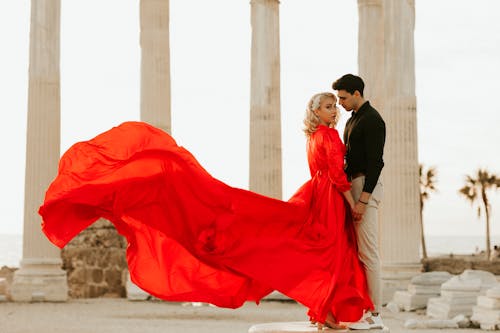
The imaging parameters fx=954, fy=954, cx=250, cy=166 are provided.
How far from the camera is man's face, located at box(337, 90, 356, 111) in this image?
65.5ft

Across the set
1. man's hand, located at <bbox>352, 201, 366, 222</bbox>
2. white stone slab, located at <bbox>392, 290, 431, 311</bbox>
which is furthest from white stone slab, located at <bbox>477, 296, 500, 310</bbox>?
Result: man's hand, located at <bbox>352, 201, 366, 222</bbox>

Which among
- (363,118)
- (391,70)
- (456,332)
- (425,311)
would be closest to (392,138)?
(391,70)

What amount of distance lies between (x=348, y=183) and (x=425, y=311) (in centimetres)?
3313

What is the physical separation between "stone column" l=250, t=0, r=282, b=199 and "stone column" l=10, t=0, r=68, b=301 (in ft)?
40.2

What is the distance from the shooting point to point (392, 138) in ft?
181

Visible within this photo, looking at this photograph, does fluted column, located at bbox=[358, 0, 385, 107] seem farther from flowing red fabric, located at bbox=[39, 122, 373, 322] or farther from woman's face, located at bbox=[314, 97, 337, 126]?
flowing red fabric, located at bbox=[39, 122, 373, 322]

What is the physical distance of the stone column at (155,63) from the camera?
5909 centimetres

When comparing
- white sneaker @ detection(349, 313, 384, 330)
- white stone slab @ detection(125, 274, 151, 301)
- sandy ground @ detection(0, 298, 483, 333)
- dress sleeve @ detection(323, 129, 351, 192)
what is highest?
dress sleeve @ detection(323, 129, 351, 192)

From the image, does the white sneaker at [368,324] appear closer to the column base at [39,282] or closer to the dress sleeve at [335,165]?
the dress sleeve at [335,165]

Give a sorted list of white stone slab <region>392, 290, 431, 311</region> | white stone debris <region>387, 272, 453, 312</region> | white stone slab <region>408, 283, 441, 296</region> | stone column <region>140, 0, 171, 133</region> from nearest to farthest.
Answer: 1. white stone slab <region>392, 290, 431, 311</region>
2. white stone debris <region>387, 272, 453, 312</region>
3. white stone slab <region>408, 283, 441, 296</region>
4. stone column <region>140, 0, 171, 133</region>

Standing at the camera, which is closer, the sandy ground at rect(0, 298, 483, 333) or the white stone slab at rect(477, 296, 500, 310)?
the sandy ground at rect(0, 298, 483, 333)

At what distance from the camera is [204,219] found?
763 inches

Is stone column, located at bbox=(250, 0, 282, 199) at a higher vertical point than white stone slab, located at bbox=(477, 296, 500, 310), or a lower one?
higher

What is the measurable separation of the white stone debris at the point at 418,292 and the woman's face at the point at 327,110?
3348 cm
